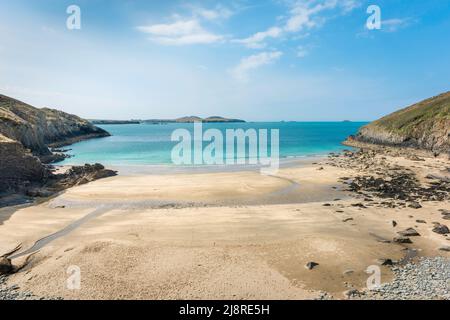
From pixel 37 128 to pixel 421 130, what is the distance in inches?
2882

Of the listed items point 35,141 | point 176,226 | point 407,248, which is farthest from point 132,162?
point 407,248

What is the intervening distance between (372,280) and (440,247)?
5905 millimetres

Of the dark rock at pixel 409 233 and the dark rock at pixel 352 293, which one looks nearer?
the dark rock at pixel 352 293

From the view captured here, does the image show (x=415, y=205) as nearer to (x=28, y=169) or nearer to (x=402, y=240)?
(x=402, y=240)

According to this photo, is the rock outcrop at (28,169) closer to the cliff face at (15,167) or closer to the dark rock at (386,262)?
the cliff face at (15,167)

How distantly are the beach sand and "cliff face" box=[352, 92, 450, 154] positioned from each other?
3394cm

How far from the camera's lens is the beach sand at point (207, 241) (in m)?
11.4

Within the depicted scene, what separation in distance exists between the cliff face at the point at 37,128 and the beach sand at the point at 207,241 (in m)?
21.3

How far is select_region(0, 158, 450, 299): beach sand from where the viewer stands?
450 inches

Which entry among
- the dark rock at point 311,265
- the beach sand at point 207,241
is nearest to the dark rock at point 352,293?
the beach sand at point 207,241

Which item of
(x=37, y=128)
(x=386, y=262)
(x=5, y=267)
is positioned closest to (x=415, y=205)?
(x=386, y=262)

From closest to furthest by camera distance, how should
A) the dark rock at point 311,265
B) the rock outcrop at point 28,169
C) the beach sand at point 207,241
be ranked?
the beach sand at point 207,241
the dark rock at point 311,265
the rock outcrop at point 28,169

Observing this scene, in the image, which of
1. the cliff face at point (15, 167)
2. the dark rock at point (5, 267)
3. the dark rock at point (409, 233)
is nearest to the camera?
the dark rock at point (5, 267)
